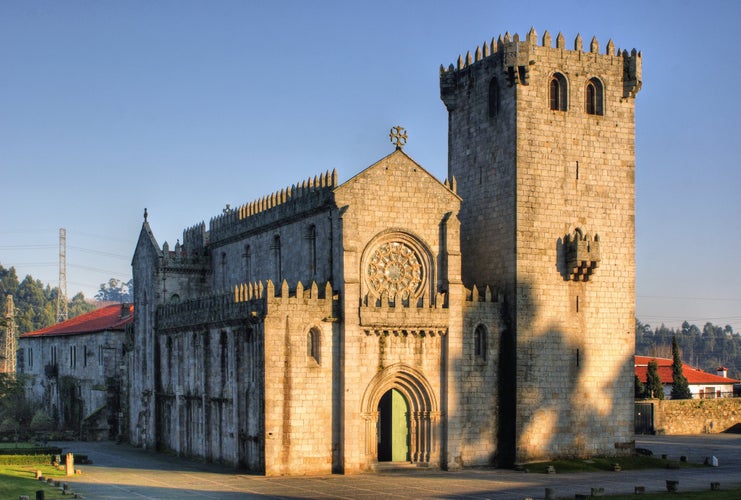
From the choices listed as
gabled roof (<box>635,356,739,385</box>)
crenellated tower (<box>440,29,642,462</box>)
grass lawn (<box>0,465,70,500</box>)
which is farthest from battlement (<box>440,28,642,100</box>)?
gabled roof (<box>635,356,739,385</box>)

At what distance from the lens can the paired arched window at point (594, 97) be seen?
5562 centimetres

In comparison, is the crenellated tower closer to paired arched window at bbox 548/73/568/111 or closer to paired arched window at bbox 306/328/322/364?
paired arched window at bbox 548/73/568/111

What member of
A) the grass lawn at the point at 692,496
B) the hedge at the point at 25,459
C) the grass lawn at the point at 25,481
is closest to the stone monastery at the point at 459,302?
the hedge at the point at 25,459

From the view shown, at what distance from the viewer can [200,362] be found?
57500 millimetres

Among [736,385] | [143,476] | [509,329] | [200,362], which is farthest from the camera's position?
[736,385]

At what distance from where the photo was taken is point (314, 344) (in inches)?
1930

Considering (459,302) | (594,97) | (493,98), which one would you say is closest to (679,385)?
(594,97)

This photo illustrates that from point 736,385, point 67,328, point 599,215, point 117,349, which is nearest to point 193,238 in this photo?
point 117,349

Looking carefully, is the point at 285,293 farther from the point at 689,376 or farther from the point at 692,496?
the point at 689,376

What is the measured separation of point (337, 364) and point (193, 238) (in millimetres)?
25117

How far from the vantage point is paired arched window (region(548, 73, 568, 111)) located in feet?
179

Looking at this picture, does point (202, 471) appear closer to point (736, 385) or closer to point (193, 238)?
point (193, 238)

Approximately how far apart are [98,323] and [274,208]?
3017 cm

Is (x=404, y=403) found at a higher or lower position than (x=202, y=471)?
higher
